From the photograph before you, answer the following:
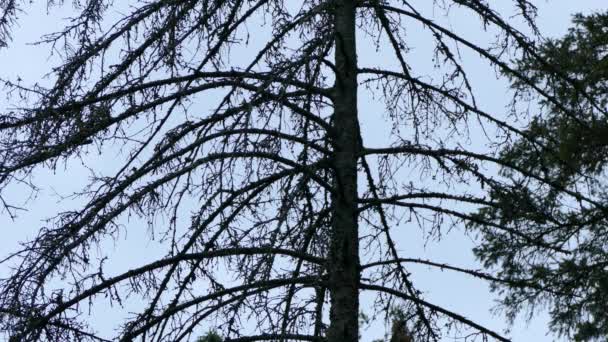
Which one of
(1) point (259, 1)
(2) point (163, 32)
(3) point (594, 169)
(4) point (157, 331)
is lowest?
(4) point (157, 331)

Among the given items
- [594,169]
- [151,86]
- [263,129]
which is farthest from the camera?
[594,169]

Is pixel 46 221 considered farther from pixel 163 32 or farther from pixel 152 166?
pixel 163 32

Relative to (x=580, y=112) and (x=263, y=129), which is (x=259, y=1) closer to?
(x=263, y=129)

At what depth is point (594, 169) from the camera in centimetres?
1509

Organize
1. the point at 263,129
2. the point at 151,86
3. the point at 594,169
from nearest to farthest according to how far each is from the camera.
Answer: the point at 263,129
the point at 151,86
the point at 594,169

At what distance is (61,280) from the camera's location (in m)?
5.41

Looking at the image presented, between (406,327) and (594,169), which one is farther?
(594,169)

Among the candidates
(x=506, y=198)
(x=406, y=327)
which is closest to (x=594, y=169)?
(x=406, y=327)

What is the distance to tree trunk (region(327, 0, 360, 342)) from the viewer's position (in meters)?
5.56

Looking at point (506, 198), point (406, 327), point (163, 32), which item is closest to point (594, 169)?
point (406, 327)

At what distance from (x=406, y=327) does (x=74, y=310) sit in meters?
3.14

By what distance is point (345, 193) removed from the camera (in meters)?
5.93

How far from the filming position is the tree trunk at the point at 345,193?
219 inches

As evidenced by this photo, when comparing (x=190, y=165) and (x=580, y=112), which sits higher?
(x=580, y=112)
